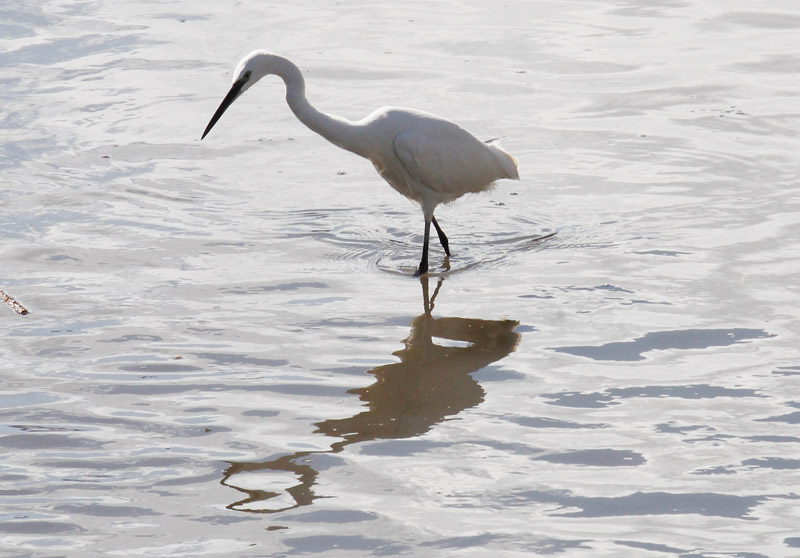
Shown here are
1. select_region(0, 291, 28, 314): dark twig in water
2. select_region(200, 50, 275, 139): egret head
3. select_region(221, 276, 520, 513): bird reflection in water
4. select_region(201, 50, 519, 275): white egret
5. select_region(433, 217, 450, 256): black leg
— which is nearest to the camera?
select_region(221, 276, 520, 513): bird reflection in water

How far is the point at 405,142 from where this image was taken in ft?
23.5

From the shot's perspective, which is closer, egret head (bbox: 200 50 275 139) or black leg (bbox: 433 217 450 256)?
egret head (bbox: 200 50 275 139)

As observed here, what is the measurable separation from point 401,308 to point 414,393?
3.47ft

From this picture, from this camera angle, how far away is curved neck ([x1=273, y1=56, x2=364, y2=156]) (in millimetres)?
7129

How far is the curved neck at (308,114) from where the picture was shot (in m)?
7.13

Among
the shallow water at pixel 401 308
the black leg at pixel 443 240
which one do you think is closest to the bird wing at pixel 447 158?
the black leg at pixel 443 240

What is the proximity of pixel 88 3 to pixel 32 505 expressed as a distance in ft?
31.5

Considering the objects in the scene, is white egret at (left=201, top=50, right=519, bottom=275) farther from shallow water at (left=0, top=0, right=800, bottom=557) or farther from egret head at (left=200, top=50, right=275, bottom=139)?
shallow water at (left=0, top=0, right=800, bottom=557)

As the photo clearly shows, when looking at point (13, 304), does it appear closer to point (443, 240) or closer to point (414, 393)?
point (414, 393)

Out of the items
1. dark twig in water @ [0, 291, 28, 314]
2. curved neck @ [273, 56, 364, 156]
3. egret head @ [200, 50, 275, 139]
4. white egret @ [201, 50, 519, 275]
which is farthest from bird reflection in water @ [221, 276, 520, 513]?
dark twig in water @ [0, 291, 28, 314]

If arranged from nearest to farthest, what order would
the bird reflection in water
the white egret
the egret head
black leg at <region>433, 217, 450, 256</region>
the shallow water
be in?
the shallow water → the bird reflection in water → the egret head → the white egret → black leg at <region>433, 217, 450, 256</region>

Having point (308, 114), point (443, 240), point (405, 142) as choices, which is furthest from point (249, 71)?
point (443, 240)

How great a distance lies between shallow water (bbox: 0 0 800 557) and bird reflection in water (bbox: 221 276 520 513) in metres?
0.02

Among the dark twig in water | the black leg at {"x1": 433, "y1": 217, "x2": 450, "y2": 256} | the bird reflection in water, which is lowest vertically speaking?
the bird reflection in water
